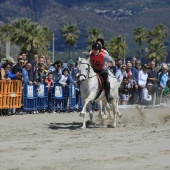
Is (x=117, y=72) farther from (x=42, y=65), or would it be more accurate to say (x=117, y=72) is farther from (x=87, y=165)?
(x=87, y=165)

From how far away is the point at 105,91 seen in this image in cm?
1856

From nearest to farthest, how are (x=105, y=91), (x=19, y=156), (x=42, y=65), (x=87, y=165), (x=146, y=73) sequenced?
(x=87, y=165) < (x=19, y=156) < (x=105, y=91) < (x=42, y=65) < (x=146, y=73)

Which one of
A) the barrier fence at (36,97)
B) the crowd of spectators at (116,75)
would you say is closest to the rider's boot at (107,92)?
the crowd of spectators at (116,75)

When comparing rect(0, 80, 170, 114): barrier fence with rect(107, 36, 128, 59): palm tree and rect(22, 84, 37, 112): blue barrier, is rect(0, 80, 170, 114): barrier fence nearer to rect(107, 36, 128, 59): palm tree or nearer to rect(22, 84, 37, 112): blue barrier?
rect(22, 84, 37, 112): blue barrier

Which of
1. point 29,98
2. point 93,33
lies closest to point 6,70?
point 29,98

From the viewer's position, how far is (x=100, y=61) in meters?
18.3

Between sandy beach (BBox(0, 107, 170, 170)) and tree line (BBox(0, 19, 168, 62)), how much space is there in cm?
9022

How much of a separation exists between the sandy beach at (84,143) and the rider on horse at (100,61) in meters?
1.23

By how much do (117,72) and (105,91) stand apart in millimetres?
7014

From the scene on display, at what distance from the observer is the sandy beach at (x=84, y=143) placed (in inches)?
467

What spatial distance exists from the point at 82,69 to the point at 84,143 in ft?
11.3

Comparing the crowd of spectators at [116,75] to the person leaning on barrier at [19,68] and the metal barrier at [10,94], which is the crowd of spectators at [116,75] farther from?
the metal barrier at [10,94]

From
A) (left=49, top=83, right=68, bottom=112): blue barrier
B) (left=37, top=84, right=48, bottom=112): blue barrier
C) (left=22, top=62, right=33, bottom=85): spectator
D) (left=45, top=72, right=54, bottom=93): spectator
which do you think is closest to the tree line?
(left=49, top=83, right=68, bottom=112): blue barrier

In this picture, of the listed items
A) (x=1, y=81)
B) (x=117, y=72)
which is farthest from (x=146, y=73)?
(x=1, y=81)
